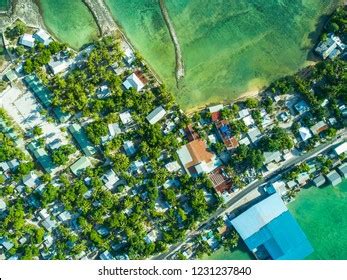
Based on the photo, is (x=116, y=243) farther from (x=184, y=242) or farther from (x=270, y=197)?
(x=270, y=197)

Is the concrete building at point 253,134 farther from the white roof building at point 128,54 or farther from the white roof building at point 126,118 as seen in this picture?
the white roof building at point 128,54

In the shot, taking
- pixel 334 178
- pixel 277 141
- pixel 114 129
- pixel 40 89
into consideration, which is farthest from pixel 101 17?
pixel 334 178

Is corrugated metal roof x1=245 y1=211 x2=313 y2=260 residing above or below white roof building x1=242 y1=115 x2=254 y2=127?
below

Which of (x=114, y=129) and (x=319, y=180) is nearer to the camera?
(x=319, y=180)

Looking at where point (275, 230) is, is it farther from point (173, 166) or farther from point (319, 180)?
point (173, 166)

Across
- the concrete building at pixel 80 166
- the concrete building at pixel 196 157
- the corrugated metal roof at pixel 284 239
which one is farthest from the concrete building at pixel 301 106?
the concrete building at pixel 80 166

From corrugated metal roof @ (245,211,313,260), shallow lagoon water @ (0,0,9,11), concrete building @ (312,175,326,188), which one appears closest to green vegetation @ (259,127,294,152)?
concrete building @ (312,175,326,188)

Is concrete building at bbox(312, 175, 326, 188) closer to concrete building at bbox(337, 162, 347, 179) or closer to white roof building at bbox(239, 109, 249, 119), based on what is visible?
concrete building at bbox(337, 162, 347, 179)
